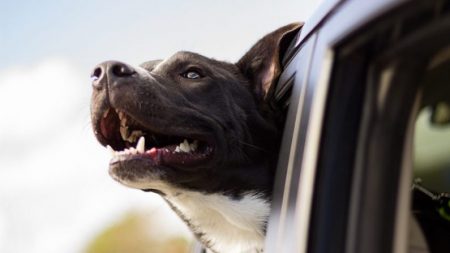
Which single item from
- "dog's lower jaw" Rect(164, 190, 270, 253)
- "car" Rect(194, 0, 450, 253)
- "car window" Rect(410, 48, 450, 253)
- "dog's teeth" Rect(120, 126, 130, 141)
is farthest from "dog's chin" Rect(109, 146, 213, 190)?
"car" Rect(194, 0, 450, 253)

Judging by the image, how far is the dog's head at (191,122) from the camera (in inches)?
128

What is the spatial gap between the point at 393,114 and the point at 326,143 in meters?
0.20

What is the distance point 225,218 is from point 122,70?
85cm

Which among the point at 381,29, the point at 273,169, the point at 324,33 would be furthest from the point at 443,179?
the point at 381,29

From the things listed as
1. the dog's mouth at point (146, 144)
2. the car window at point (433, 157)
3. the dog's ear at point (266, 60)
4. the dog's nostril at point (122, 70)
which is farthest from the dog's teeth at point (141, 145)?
the car window at point (433, 157)

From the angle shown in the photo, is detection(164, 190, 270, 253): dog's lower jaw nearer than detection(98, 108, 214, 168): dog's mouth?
No

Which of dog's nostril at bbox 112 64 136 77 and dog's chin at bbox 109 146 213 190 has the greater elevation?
dog's nostril at bbox 112 64 136 77

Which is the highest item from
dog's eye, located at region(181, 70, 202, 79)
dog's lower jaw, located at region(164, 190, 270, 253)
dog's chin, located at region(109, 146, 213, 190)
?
dog's eye, located at region(181, 70, 202, 79)

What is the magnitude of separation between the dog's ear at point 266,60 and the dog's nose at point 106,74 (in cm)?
60

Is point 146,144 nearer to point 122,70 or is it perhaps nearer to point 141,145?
point 141,145

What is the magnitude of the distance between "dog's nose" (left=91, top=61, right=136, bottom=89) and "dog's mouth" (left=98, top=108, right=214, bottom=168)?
0.12 metres

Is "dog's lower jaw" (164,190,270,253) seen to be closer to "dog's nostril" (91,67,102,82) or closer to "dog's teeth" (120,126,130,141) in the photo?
"dog's teeth" (120,126,130,141)

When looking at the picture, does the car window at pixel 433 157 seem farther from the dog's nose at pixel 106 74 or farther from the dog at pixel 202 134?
the dog's nose at pixel 106 74

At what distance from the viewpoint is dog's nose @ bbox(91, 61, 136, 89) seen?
316 cm
